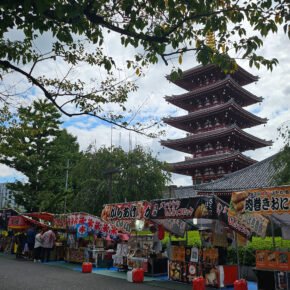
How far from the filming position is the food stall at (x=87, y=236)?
15016 millimetres

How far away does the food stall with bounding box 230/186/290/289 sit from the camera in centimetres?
818

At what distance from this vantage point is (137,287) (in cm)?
1038

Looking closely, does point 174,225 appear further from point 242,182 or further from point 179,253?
point 242,182

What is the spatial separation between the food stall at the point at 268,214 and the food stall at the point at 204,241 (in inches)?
32.5

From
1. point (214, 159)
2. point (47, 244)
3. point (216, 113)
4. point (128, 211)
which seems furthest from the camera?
point (216, 113)

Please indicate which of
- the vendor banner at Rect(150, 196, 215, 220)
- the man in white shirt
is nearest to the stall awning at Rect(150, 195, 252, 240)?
the vendor banner at Rect(150, 196, 215, 220)

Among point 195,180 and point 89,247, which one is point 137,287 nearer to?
point 89,247

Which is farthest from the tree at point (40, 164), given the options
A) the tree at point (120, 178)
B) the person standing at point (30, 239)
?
the person standing at point (30, 239)

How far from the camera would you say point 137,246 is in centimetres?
1326

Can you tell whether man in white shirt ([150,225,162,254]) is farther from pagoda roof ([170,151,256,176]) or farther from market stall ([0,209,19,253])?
pagoda roof ([170,151,256,176])

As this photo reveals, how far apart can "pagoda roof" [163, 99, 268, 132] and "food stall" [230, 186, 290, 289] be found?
75.6ft

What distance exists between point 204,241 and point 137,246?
10.9 ft

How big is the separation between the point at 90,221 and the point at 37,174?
45.5 feet

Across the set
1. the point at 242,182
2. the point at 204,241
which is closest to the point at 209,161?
the point at 242,182
